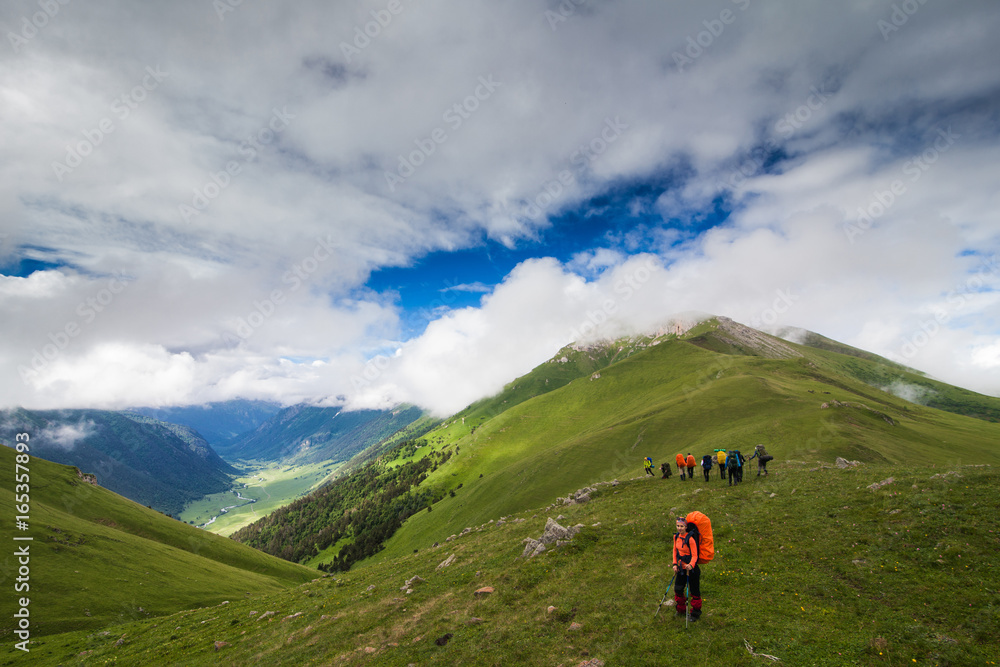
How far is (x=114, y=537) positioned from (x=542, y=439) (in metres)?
140

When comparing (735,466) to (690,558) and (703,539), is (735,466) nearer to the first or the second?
(703,539)

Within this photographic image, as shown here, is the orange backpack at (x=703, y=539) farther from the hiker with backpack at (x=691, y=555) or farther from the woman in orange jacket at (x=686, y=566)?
the woman in orange jacket at (x=686, y=566)

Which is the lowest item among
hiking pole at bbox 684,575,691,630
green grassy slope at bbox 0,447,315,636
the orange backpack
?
green grassy slope at bbox 0,447,315,636

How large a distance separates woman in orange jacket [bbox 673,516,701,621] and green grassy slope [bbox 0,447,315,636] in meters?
64.4

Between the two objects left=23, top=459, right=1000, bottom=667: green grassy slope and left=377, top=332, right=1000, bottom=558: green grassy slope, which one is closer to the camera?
left=23, top=459, right=1000, bottom=667: green grassy slope

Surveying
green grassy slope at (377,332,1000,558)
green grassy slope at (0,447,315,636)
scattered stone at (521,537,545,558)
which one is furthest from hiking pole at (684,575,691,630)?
green grassy slope at (0,447,315,636)

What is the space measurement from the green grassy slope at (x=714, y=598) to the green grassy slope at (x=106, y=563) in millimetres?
13348

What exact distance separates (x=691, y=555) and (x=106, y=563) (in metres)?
80.2

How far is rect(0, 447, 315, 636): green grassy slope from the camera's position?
147ft

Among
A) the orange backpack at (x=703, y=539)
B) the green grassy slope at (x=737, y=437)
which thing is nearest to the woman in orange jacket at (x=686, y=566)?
the orange backpack at (x=703, y=539)

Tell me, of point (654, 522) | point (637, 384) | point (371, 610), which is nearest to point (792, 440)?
point (654, 522)

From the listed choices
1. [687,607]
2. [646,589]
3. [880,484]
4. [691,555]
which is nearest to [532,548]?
[646,589]

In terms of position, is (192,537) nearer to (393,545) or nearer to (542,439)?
(393,545)

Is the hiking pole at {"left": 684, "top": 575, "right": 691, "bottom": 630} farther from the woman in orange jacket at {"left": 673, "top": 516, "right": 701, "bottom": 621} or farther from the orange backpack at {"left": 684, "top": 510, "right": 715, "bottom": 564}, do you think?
the orange backpack at {"left": 684, "top": 510, "right": 715, "bottom": 564}
